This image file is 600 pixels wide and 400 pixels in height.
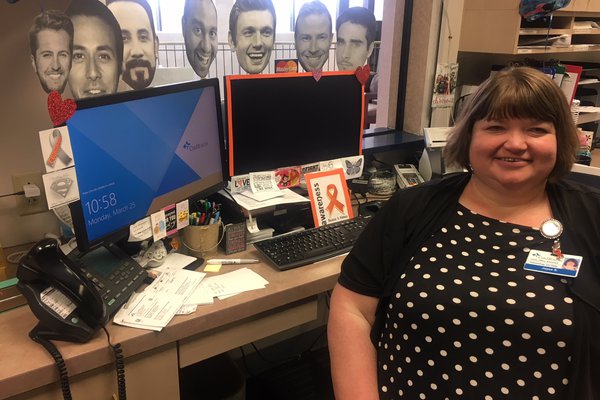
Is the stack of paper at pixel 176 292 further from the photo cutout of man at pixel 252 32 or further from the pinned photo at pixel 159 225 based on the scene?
the photo cutout of man at pixel 252 32

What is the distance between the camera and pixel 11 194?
1478 mm

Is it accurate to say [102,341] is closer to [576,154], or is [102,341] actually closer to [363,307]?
[363,307]

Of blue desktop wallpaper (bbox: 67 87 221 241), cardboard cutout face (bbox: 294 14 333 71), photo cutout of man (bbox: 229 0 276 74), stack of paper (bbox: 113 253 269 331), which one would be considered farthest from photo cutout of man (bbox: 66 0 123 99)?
cardboard cutout face (bbox: 294 14 333 71)

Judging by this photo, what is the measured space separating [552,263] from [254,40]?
4.50 feet

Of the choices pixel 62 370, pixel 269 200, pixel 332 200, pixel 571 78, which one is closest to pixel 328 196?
pixel 332 200

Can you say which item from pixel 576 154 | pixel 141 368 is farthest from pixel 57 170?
pixel 576 154

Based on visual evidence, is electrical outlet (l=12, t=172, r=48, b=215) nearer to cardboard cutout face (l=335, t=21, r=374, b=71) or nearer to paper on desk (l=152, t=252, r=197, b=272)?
paper on desk (l=152, t=252, r=197, b=272)

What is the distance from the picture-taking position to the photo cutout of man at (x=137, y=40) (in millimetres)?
1549

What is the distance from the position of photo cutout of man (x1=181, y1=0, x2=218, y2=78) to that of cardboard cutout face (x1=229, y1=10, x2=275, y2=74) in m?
0.12

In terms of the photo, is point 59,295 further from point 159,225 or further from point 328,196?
point 328,196

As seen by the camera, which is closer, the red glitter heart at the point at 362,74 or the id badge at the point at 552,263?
the id badge at the point at 552,263

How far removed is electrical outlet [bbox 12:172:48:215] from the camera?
1474 mm

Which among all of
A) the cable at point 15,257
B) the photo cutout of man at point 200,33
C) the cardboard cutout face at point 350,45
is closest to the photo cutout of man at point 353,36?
the cardboard cutout face at point 350,45

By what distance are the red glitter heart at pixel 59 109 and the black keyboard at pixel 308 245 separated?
0.68 metres
